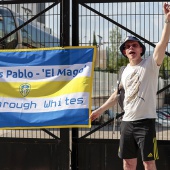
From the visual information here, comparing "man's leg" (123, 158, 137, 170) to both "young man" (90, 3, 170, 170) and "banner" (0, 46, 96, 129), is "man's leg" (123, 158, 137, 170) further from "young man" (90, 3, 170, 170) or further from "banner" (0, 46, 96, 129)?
"banner" (0, 46, 96, 129)

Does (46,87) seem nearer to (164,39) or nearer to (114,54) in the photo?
(114,54)

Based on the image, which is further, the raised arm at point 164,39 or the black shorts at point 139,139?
the black shorts at point 139,139

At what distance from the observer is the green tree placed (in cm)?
589

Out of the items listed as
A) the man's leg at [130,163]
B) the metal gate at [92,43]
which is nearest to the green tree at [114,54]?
the metal gate at [92,43]

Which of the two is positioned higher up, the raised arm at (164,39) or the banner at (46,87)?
the raised arm at (164,39)

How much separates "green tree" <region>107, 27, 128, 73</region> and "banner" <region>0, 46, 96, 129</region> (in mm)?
466

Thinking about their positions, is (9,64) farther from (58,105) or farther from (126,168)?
(126,168)

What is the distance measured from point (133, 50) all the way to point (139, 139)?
1092mm

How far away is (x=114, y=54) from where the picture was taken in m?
6.06

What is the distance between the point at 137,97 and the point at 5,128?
2.53 metres

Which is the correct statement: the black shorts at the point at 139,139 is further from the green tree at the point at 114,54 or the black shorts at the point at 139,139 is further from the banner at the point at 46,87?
the green tree at the point at 114,54

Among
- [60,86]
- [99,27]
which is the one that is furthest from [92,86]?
[99,27]

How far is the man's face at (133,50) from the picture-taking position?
4453 mm

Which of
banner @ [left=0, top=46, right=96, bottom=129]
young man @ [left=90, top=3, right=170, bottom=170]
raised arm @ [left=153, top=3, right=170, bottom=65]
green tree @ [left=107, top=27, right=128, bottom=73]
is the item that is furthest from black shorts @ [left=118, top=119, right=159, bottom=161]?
green tree @ [left=107, top=27, right=128, bottom=73]
